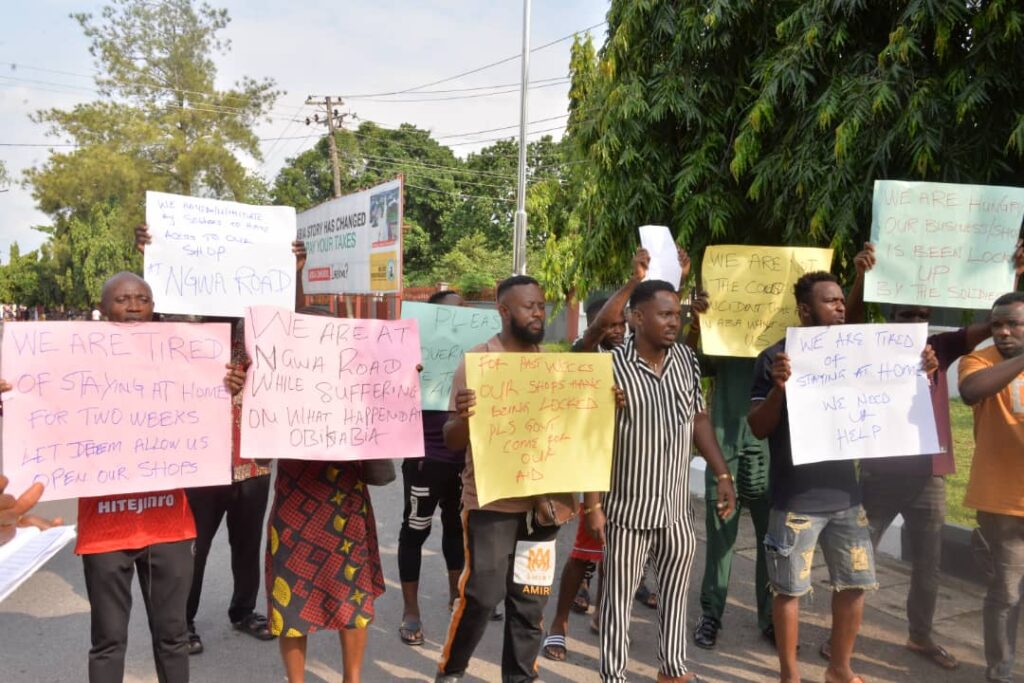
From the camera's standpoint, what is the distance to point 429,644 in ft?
13.8

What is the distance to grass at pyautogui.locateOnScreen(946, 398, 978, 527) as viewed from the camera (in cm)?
608

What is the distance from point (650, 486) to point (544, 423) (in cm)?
50

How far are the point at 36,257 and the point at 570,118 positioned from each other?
7501cm

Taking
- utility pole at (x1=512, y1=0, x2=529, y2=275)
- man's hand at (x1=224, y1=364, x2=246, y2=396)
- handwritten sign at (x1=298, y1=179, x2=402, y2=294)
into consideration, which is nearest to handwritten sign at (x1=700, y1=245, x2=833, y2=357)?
man's hand at (x1=224, y1=364, x2=246, y2=396)

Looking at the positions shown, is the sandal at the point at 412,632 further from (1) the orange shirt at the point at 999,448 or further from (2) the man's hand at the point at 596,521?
(1) the orange shirt at the point at 999,448

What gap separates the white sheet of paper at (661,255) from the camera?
3850 millimetres

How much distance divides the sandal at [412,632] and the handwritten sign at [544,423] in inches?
58.6

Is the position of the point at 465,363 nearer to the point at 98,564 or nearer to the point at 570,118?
the point at 98,564

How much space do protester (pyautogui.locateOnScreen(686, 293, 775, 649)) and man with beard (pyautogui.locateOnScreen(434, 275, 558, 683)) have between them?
1.37 meters

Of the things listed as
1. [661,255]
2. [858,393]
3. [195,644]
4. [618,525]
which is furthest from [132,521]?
[858,393]

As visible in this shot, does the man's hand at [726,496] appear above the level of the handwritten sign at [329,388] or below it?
below

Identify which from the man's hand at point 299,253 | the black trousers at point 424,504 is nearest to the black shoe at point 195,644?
the black trousers at point 424,504

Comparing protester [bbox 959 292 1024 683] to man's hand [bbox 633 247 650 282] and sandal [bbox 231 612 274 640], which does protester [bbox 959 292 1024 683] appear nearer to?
man's hand [bbox 633 247 650 282]

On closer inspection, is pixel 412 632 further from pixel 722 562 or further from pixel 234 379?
pixel 234 379
